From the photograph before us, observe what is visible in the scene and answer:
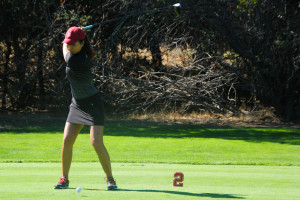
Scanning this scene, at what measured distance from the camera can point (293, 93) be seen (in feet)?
58.0

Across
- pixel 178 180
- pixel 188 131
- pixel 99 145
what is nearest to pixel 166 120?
pixel 188 131

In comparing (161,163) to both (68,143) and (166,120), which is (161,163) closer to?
(68,143)

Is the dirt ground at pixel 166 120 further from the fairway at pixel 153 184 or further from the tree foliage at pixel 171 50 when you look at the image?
the fairway at pixel 153 184

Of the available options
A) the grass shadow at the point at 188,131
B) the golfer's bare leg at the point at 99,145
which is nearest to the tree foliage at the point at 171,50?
the grass shadow at the point at 188,131

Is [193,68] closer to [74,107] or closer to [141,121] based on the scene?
[141,121]

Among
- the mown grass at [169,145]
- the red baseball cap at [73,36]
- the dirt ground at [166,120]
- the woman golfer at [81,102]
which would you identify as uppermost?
the red baseball cap at [73,36]

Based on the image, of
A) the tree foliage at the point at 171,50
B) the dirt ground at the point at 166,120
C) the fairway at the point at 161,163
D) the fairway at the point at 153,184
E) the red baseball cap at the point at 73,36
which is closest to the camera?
the fairway at the point at 153,184

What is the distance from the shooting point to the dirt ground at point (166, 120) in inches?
692

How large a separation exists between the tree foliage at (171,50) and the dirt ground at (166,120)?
377 mm

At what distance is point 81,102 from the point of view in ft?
20.2

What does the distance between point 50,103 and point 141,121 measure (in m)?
3.71

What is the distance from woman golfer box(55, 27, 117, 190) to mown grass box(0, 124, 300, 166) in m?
4.06

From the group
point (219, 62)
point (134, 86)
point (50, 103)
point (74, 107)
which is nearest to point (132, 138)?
point (134, 86)

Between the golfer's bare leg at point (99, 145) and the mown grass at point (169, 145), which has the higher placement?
the golfer's bare leg at point (99, 145)
